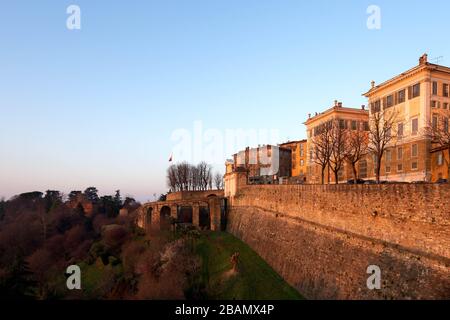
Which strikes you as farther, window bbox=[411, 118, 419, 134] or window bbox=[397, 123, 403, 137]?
window bbox=[397, 123, 403, 137]

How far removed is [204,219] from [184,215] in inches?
255

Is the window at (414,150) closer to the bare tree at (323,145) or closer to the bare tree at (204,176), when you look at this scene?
the bare tree at (323,145)

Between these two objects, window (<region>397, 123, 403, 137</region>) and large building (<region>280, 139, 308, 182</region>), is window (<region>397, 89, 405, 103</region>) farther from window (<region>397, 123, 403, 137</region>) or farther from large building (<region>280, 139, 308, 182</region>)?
large building (<region>280, 139, 308, 182</region>)

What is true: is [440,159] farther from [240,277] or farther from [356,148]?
[240,277]

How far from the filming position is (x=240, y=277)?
24000 millimetres

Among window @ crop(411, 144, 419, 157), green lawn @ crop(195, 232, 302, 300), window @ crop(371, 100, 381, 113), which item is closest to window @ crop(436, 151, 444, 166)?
window @ crop(411, 144, 419, 157)

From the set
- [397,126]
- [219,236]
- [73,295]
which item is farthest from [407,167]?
[73,295]

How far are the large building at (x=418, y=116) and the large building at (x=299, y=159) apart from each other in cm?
2304

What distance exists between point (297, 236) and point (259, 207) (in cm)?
1105

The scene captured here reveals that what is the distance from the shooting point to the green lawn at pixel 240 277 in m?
21.0

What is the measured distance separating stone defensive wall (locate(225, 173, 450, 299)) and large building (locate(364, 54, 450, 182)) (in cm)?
1364

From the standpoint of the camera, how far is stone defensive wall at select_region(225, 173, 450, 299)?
12180 mm

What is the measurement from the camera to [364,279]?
15008mm
